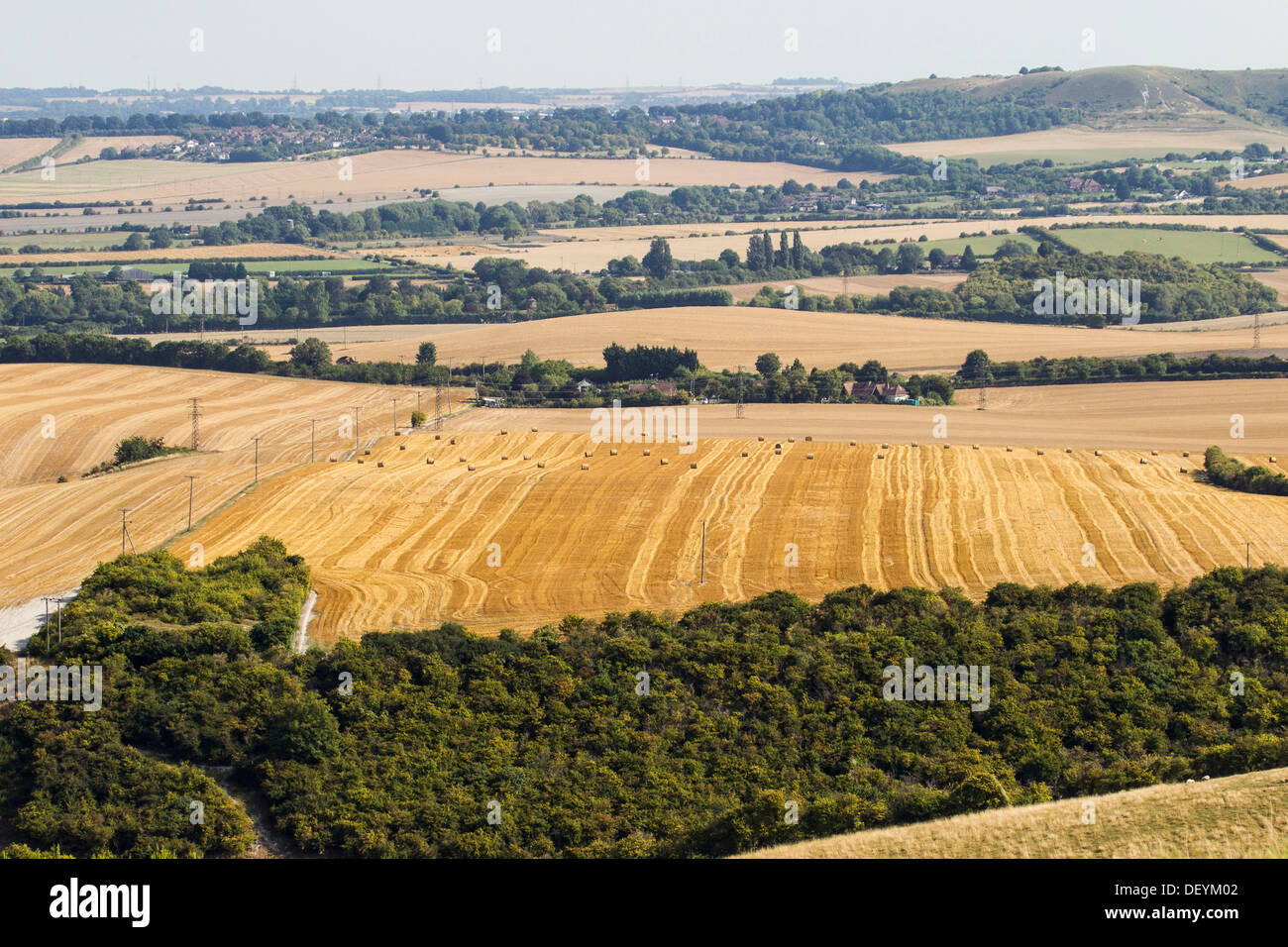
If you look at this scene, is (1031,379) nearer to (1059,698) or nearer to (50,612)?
(1059,698)

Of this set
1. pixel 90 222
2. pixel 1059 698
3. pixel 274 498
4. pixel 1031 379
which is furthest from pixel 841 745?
pixel 90 222

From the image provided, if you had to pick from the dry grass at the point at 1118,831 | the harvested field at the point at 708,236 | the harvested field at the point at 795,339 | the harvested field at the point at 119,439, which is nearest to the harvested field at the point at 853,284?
the harvested field at the point at 795,339

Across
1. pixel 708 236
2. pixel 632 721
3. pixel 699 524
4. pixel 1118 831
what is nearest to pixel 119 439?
pixel 699 524

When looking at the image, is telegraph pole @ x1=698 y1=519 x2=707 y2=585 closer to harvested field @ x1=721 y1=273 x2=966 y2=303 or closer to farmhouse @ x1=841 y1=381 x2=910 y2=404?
farmhouse @ x1=841 y1=381 x2=910 y2=404

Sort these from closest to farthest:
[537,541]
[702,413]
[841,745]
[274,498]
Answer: [841,745] < [537,541] < [274,498] < [702,413]

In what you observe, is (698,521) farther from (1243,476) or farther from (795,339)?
(795,339)
